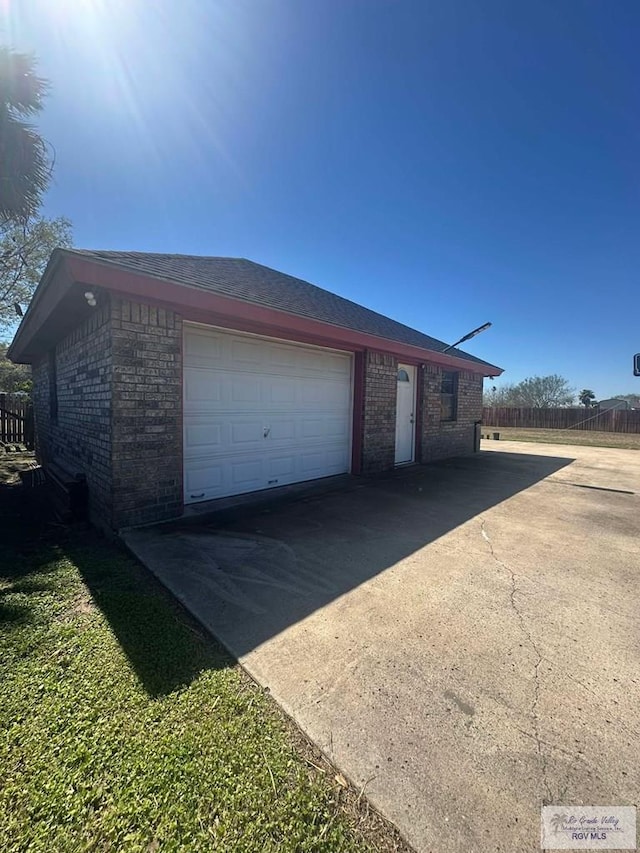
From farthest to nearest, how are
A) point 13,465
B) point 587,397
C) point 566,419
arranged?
point 587,397 → point 566,419 → point 13,465

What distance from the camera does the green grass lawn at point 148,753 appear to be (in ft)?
3.98

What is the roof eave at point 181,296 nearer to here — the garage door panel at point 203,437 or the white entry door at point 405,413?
the garage door panel at point 203,437

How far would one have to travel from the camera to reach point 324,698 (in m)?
1.81

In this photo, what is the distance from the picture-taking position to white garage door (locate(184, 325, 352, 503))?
5.04 m

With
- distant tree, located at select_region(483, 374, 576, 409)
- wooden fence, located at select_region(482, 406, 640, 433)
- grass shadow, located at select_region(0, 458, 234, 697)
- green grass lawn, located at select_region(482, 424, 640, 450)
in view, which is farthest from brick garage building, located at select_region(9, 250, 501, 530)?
distant tree, located at select_region(483, 374, 576, 409)

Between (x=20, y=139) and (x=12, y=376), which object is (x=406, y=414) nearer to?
(x=20, y=139)

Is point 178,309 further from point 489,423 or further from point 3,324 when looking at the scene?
point 489,423

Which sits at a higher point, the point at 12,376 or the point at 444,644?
the point at 12,376

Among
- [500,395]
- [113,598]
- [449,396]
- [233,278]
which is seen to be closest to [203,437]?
[113,598]

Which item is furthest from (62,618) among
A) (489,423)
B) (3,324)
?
(489,423)

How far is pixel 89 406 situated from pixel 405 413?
6.69m

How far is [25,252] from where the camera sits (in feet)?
40.6

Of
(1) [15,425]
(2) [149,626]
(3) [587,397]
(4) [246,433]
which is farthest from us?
(3) [587,397]

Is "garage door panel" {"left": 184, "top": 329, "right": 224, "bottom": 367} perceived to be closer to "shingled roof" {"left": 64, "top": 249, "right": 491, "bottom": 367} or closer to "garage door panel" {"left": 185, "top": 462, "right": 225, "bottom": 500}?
"shingled roof" {"left": 64, "top": 249, "right": 491, "bottom": 367}
